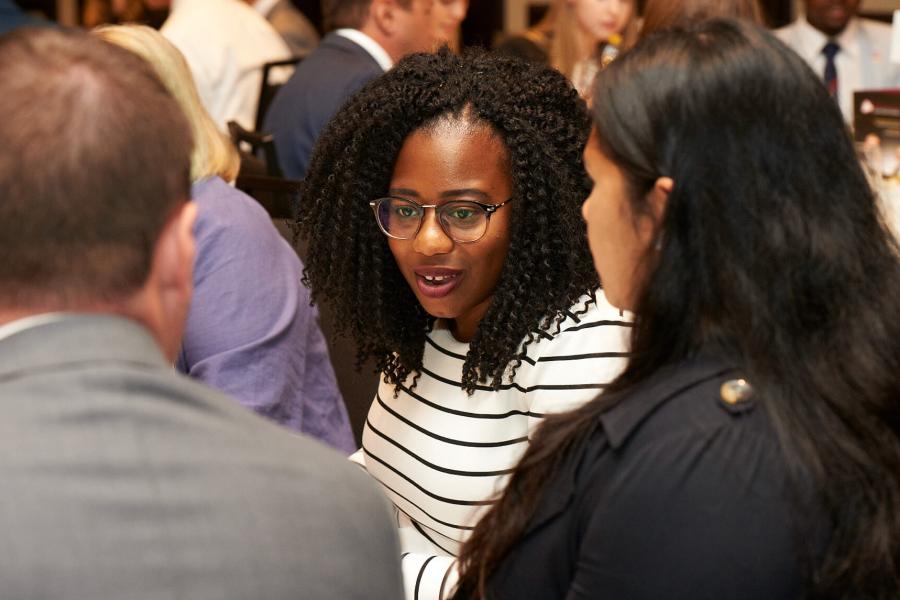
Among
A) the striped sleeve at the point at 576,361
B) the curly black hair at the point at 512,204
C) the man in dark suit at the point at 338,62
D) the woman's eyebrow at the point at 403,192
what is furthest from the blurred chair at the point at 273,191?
the striped sleeve at the point at 576,361

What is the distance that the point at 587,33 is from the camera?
444 centimetres

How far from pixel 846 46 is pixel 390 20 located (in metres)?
1.81

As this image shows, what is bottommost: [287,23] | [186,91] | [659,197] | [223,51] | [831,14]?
[287,23]

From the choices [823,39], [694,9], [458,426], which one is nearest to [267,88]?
[694,9]

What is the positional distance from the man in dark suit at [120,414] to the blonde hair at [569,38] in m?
3.62

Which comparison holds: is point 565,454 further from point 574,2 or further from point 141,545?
point 574,2

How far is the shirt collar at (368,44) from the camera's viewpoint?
3.86 metres

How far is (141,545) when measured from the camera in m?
0.85

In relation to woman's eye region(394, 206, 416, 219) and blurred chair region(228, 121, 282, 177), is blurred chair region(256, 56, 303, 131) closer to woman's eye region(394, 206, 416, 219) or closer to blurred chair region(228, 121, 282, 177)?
blurred chair region(228, 121, 282, 177)

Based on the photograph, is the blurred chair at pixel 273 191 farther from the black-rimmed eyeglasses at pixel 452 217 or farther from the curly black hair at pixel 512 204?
the black-rimmed eyeglasses at pixel 452 217

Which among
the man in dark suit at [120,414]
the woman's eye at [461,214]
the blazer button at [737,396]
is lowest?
the woman's eye at [461,214]

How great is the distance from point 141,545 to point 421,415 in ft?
3.63

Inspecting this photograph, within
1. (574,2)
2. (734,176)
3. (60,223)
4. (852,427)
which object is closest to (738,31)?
(734,176)

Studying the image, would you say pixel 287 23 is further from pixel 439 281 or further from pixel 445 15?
pixel 439 281
